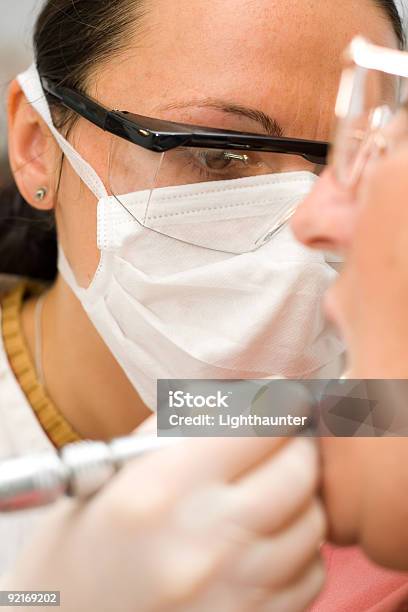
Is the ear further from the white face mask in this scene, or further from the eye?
the eye

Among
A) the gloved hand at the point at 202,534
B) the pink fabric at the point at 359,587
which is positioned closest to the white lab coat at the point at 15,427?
the pink fabric at the point at 359,587

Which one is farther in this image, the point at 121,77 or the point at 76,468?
the point at 121,77

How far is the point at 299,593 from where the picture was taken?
724mm

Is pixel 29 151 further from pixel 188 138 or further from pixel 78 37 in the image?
pixel 188 138

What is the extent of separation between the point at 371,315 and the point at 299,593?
0.26 meters

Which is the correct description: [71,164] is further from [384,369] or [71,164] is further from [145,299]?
[384,369]

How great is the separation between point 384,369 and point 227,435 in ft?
0.51

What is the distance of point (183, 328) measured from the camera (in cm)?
121

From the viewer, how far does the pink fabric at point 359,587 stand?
0.96 meters

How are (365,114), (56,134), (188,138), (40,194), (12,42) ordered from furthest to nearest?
1. (12,42)
2. (40,194)
3. (56,134)
4. (188,138)
5. (365,114)

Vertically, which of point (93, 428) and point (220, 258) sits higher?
point (220, 258)

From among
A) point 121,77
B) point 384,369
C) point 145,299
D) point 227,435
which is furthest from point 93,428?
point 384,369

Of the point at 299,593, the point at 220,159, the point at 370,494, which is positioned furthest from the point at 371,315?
the point at 220,159

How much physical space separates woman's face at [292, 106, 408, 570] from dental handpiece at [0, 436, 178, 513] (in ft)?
0.55
